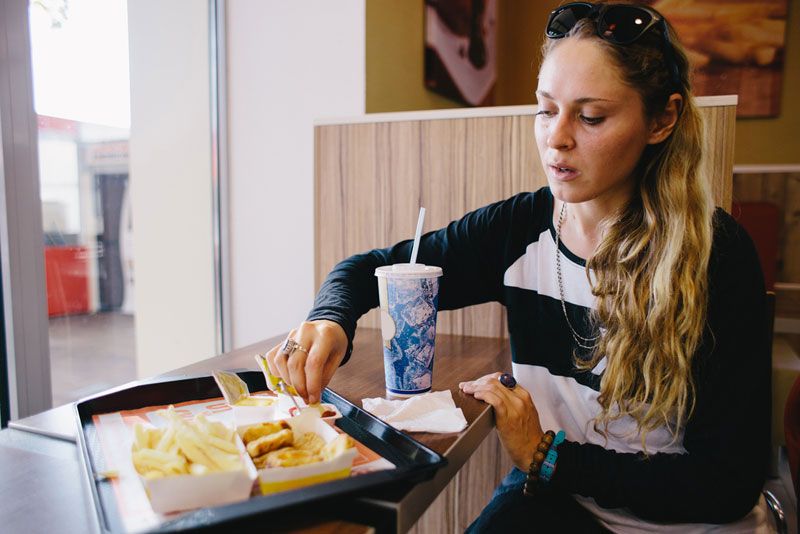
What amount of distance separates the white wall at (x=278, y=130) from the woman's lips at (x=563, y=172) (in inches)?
47.6

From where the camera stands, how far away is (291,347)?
0.87 metres

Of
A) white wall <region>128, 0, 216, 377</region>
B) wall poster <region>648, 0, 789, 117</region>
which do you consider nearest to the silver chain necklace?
white wall <region>128, 0, 216, 377</region>

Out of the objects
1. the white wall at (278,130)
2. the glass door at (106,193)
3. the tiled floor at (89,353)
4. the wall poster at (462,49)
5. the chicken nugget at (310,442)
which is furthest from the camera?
the wall poster at (462,49)

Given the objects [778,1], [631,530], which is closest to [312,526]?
[631,530]

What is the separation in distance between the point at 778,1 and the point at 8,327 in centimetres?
423

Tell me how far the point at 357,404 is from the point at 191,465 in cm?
38

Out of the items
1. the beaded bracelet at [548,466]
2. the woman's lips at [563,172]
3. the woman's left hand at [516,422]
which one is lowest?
the beaded bracelet at [548,466]

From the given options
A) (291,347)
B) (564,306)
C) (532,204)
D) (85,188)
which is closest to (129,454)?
(291,347)

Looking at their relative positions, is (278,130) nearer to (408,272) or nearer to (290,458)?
(408,272)

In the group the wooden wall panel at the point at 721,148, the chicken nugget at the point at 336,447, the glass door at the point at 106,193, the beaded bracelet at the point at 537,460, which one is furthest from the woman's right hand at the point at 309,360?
the glass door at the point at 106,193

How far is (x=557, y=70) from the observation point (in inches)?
37.9

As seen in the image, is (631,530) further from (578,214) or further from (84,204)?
(84,204)

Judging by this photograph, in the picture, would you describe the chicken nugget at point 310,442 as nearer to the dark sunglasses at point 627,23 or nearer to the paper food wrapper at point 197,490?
the paper food wrapper at point 197,490

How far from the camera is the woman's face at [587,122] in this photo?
93 centimetres
